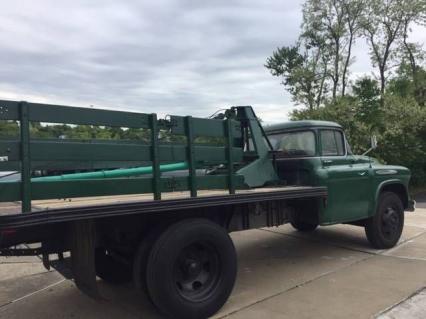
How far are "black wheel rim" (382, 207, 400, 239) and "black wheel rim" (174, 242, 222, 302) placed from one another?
3.67m

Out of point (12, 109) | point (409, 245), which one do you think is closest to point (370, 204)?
point (409, 245)

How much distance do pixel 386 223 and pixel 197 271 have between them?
12.9 feet

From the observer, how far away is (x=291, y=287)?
525 cm

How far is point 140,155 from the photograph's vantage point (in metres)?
3.97

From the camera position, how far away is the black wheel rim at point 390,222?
705 centimetres

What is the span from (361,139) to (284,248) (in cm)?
1048

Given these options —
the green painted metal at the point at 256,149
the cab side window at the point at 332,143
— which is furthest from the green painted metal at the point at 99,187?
the cab side window at the point at 332,143

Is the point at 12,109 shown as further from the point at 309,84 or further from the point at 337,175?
the point at 309,84

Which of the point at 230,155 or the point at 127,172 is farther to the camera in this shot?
the point at 230,155

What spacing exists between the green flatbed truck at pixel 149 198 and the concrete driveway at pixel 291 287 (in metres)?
0.43

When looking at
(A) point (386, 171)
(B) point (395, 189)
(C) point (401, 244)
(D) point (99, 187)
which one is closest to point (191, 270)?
(D) point (99, 187)

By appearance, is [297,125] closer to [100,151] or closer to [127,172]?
[127,172]

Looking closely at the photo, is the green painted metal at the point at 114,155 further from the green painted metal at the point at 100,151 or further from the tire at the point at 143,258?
the tire at the point at 143,258

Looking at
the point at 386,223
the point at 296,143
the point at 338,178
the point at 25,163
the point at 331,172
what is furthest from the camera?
the point at 386,223
